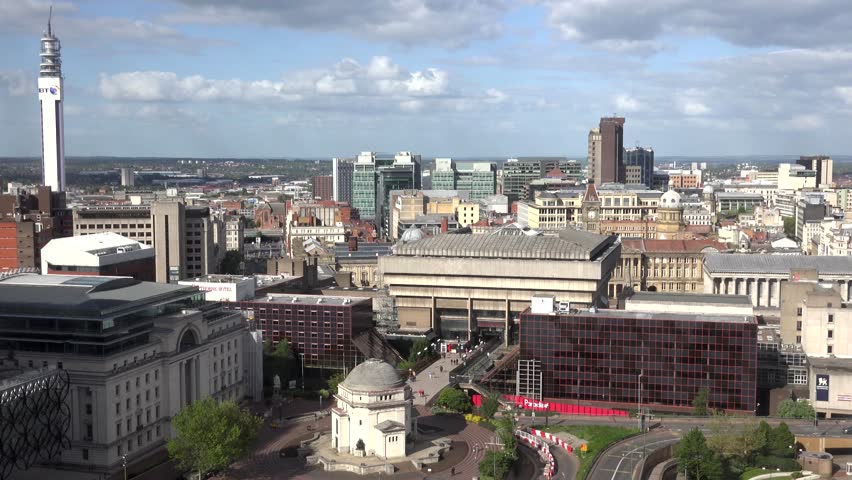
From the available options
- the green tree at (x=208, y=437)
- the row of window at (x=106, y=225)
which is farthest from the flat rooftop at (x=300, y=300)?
the row of window at (x=106, y=225)

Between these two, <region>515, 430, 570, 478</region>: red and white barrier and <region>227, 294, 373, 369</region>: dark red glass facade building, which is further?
<region>227, 294, 373, 369</region>: dark red glass facade building

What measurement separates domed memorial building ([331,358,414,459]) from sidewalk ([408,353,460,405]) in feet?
50.7

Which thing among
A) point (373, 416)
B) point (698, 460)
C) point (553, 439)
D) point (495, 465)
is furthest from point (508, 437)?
point (698, 460)

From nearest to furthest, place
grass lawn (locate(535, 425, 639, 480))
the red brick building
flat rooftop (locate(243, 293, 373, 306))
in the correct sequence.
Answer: grass lawn (locate(535, 425, 639, 480)) < flat rooftop (locate(243, 293, 373, 306)) < the red brick building

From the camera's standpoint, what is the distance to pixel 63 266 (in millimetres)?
121250

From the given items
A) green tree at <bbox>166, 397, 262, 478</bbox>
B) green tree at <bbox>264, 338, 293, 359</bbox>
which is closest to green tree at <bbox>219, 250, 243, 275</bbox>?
green tree at <bbox>264, 338, 293, 359</bbox>

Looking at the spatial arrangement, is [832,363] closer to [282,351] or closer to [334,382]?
[334,382]

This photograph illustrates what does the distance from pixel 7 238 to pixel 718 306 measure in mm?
115350

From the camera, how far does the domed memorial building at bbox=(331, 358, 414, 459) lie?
7975cm

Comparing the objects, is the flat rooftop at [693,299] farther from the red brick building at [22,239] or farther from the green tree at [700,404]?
the red brick building at [22,239]

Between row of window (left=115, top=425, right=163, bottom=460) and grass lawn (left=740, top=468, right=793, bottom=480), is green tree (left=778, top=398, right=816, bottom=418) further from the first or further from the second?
row of window (left=115, top=425, right=163, bottom=460)

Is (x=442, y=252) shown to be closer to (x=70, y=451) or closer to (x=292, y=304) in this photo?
(x=292, y=304)

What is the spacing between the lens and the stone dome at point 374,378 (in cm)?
8094

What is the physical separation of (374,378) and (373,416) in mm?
3128
